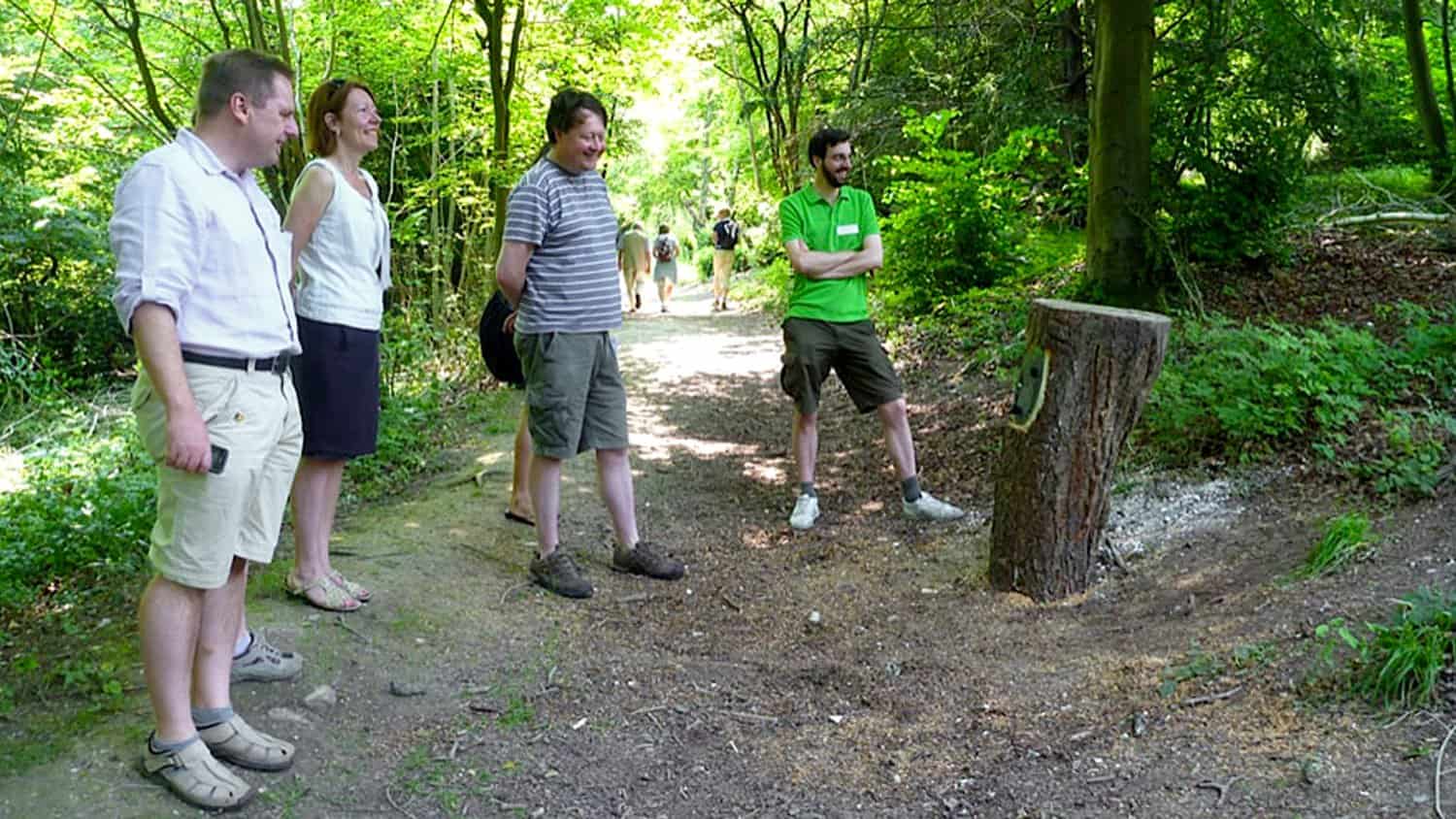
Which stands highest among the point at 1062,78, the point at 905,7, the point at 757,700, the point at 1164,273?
the point at 905,7

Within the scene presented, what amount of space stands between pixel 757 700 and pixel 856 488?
2.81 metres

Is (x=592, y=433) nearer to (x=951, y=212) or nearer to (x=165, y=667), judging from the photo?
(x=165, y=667)

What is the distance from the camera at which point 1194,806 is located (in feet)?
8.71

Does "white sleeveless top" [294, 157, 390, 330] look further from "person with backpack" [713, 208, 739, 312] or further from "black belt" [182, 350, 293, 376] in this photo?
"person with backpack" [713, 208, 739, 312]

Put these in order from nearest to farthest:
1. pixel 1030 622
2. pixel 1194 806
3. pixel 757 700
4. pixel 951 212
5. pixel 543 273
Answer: pixel 1194 806
pixel 757 700
pixel 1030 622
pixel 543 273
pixel 951 212

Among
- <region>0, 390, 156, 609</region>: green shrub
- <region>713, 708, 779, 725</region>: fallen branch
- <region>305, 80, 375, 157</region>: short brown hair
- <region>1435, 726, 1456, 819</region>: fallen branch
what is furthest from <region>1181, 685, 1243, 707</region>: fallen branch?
<region>0, 390, 156, 609</region>: green shrub


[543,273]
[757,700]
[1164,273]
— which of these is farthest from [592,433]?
[1164,273]

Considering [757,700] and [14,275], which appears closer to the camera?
[757,700]

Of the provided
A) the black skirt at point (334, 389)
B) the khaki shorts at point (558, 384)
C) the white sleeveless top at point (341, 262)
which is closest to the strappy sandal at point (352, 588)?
the black skirt at point (334, 389)

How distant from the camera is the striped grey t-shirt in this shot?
441 cm

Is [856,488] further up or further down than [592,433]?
further down

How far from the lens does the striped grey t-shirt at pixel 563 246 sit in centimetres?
441

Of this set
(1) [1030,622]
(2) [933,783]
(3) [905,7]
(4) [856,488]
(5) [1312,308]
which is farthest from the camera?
(3) [905,7]

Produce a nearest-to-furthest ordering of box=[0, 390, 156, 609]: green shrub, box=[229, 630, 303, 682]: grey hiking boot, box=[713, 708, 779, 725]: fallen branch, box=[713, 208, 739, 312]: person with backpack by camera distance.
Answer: box=[229, 630, 303, 682]: grey hiking boot < box=[713, 708, 779, 725]: fallen branch < box=[0, 390, 156, 609]: green shrub < box=[713, 208, 739, 312]: person with backpack
